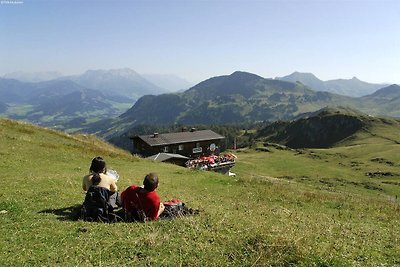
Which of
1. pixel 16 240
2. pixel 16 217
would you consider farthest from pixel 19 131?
pixel 16 240

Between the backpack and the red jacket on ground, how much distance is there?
714mm

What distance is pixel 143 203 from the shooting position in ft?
41.8

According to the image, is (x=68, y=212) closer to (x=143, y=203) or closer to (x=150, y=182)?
(x=143, y=203)

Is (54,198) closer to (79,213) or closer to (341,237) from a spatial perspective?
(79,213)

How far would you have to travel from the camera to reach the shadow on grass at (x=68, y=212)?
43.5 ft

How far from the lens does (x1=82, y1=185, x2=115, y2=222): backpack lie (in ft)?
42.2

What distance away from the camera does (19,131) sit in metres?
46.4

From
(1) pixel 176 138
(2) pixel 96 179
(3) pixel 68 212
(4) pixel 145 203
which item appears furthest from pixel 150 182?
(1) pixel 176 138

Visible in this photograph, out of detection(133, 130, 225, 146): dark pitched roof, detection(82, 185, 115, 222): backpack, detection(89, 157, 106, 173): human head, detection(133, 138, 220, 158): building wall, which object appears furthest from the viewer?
detection(133, 130, 225, 146): dark pitched roof

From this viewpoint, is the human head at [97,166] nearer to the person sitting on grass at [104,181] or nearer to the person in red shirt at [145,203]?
the person sitting on grass at [104,181]

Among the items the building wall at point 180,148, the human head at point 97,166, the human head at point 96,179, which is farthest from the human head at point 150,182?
the building wall at point 180,148

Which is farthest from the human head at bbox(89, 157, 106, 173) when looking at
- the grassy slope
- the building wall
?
the building wall

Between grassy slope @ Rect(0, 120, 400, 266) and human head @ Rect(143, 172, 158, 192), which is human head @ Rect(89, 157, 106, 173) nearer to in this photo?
grassy slope @ Rect(0, 120, 400, 266)

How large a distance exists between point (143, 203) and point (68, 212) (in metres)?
3.66
